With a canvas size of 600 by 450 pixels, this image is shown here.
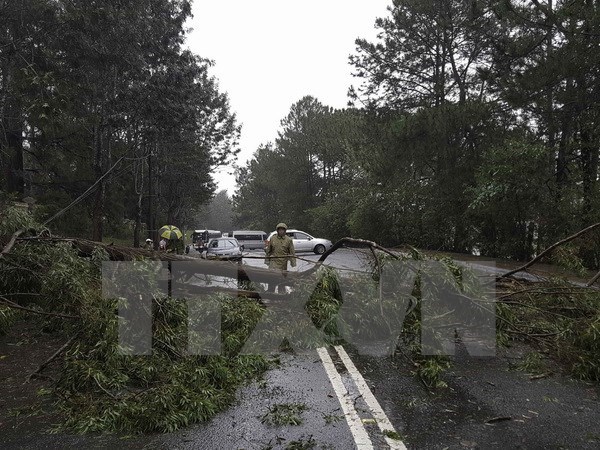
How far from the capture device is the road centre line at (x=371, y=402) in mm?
3258

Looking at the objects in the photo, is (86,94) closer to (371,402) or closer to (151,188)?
(151,188)

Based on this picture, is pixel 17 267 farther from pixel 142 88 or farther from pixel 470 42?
pixel 470 42

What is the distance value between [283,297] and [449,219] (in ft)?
58.5

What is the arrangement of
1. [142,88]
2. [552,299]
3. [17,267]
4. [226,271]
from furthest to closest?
[142,88]
[226,271]
[552,299]
[17,267]

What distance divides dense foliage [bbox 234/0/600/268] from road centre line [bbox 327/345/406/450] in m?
8.29

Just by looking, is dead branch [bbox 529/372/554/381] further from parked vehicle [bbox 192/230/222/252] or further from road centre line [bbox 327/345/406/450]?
parked vehicle [bbox 192/230/222/252]

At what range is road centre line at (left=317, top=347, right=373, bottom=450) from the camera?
10.7 feet

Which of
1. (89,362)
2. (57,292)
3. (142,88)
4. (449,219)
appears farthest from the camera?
(449,219)

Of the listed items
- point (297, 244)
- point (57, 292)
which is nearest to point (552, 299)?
point (57, 292)

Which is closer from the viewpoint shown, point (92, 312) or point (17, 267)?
point (92, 312)

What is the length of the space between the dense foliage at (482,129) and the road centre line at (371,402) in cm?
829

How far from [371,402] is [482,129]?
18.9 metres

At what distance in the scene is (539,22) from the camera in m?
15.9

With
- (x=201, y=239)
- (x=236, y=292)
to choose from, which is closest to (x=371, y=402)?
(x=236, y=292)
